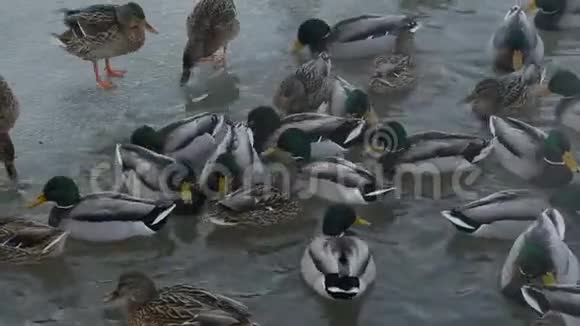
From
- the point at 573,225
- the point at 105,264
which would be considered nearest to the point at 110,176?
the point at 105,264

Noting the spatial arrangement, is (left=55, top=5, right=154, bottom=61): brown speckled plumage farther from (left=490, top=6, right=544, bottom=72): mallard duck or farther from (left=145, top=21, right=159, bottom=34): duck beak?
(left=490, top=6, right=544, bottom=72): mallard duck

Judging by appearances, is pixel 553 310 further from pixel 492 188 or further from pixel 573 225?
pixel 492 188

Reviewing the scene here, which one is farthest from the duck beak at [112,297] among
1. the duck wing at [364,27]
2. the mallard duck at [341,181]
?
the duck wing at [364,27]

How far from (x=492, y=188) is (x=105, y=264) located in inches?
116

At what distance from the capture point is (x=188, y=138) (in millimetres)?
7500

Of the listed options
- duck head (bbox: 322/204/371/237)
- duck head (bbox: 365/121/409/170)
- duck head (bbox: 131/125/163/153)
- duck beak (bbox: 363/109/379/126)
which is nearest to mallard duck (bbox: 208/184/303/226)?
duck head (bbox: 322/204/371/237)

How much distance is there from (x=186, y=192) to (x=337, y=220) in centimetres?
120

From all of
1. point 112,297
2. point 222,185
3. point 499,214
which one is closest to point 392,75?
point 222,185

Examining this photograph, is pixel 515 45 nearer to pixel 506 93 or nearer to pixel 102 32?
pixel 506 93

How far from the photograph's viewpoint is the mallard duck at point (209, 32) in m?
9.01

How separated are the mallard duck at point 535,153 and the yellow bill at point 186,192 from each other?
2.42 m

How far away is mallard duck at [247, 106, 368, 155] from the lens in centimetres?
767

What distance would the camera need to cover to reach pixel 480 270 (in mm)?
6293

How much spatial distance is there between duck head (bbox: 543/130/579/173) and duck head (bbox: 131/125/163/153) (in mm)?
2940
